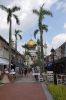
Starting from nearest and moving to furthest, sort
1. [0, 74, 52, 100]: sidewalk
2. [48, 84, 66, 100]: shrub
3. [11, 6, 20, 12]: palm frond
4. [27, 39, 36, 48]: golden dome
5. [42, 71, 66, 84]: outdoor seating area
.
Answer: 1. [48, 84, 66, 100]: shrub
2. [0, 74, 52, 100]: sidewalk
3. [42, 71, 66, 84]: outdoor seating area
4. [11, 6, 20, 12]: palm frond
5. [27, 39, 36, 48]: golden dome

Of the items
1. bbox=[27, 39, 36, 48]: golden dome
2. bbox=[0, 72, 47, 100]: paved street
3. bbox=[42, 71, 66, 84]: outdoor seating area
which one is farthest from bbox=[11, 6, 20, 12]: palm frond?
bbox=[0, 72, 47, 100]: paved street

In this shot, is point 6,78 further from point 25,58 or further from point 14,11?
point 25,58

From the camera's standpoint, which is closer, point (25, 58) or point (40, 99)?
point (40, 99)

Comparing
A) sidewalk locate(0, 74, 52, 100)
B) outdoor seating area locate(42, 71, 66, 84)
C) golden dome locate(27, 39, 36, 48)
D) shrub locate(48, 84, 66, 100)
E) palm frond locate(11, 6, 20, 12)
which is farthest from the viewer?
golden dome locate(27, 39, 36, 48)

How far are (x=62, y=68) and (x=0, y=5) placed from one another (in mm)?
14798

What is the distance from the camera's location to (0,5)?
64.8 meters

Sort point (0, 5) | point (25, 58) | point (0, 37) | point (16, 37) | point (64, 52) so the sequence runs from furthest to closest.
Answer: point (25, 58), point (16, 37), point (0, 37), point (0, 5), point (64, 52)

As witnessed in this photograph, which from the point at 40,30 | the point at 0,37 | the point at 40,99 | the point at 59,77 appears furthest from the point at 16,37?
the point at 40,99

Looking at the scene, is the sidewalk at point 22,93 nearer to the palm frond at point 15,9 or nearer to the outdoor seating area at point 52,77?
the outdoor seating area at point 52,77

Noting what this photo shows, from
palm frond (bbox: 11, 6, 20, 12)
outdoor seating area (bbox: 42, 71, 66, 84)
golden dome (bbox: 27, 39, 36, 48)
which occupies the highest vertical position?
palm frond (bbox: 11, 6, 20, 12)

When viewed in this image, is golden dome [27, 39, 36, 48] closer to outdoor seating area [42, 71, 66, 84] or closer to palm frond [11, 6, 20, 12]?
palm frond [11, 6, 20, 12]

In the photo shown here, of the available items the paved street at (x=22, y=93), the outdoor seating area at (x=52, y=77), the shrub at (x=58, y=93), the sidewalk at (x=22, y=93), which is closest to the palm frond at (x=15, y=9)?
the outdoor seating area at (x=52, y=77)

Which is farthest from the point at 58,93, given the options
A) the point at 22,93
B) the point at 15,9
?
the point at 15,9

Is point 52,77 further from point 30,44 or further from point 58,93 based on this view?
point 30,44
